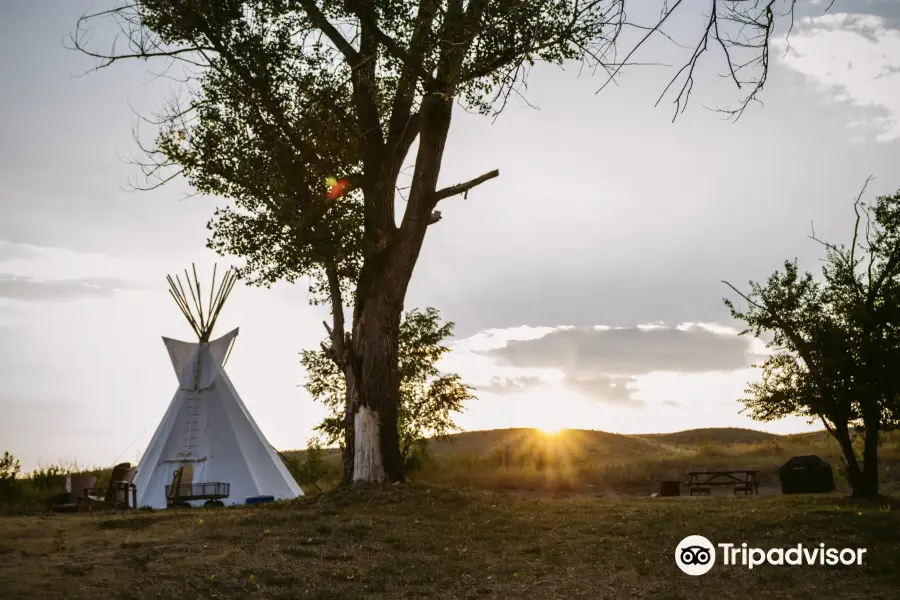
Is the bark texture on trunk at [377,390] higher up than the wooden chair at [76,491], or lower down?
higher up

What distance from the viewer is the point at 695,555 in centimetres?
1117

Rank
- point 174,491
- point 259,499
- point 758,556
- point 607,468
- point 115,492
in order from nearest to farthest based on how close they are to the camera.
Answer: point 758,556 < point 115,492 < point 174,491 < point 259,499 < point 607,468

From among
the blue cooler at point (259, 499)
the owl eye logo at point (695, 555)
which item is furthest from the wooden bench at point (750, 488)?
the blue cooler at point (259, 499)

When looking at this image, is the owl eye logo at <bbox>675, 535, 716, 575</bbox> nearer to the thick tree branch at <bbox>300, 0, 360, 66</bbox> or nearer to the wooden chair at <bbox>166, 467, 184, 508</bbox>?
the thick tree branch at <bbox>300, 0, 360, 66</bbox>

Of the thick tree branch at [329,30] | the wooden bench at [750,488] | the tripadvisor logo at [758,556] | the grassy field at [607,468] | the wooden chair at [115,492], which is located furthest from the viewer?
the grassy field at [607,468]

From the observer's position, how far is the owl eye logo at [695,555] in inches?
430

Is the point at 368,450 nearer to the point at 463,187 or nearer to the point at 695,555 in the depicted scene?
the point at 463,187

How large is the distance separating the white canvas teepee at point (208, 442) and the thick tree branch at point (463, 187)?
7.65 meters

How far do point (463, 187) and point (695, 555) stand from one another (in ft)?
28.2

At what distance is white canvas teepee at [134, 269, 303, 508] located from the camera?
65.5ft

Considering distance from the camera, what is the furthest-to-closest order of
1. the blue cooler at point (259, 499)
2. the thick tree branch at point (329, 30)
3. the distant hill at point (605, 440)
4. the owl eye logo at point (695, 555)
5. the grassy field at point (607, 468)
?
the distant hill at point (605, 440) → the grassy field at point (607, 468) → the blue cooler at point (259, 499) → the thick tree branch at point (329, 30) → the owl eye logo at point (695, 555)

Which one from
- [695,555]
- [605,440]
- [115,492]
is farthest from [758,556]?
[605,440]

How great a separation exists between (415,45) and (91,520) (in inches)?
383

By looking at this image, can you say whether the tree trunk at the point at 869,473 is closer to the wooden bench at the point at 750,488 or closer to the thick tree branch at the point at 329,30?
the wooden bench at the point at 750,488
